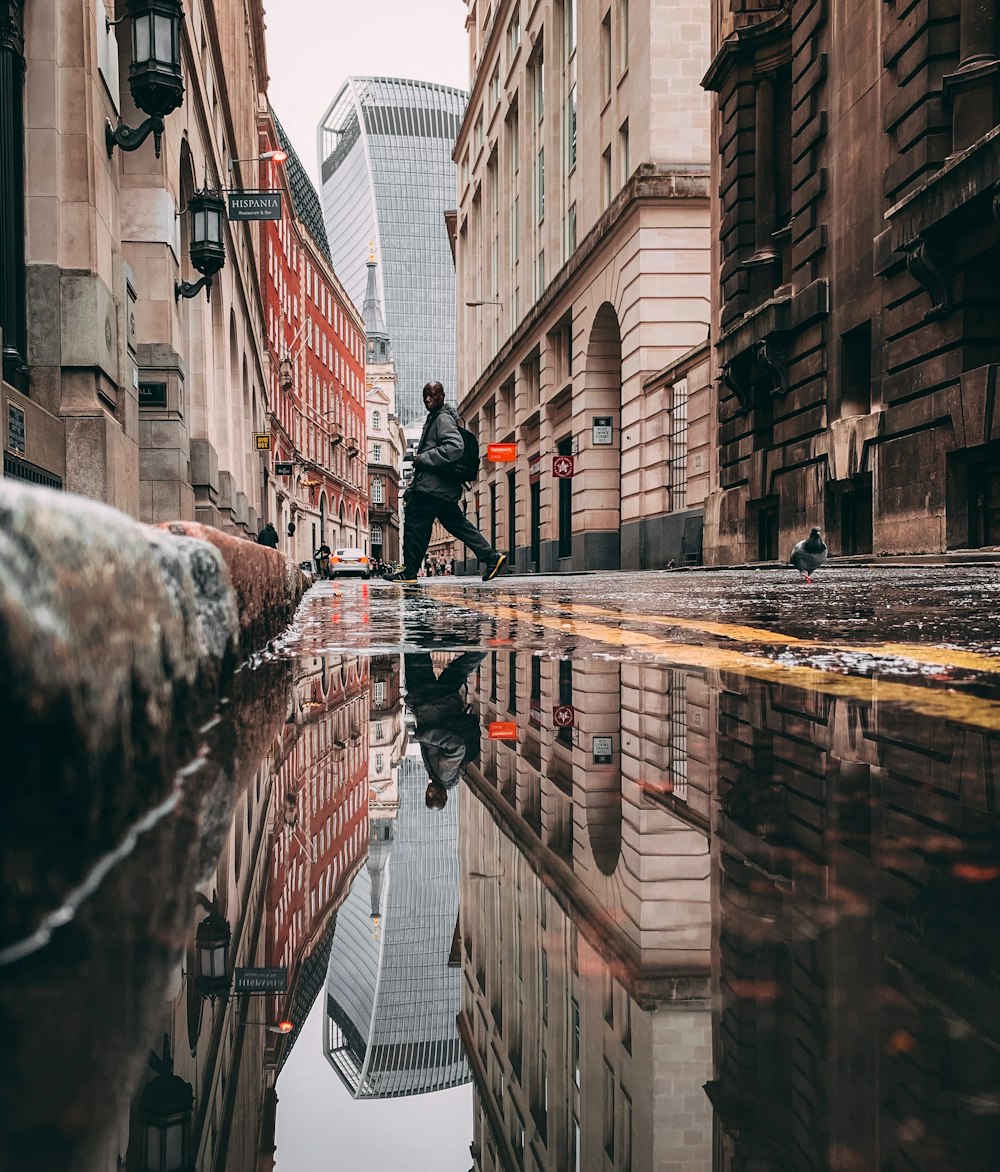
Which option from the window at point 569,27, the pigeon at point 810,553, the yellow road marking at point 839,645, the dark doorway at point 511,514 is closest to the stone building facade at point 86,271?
the yellow road marking at point 839,645

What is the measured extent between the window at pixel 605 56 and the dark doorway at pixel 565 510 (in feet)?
31.3

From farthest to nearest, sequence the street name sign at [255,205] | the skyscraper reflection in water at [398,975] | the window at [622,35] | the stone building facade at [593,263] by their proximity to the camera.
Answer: the window at [622,35] → the stone building facade at [593,263] → the street name sign at [255,205] → the skyscraper reflection in water at [398,975]

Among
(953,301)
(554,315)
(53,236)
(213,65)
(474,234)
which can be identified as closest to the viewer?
(53,236)

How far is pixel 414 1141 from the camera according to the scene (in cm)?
65

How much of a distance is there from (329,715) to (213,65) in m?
20.1

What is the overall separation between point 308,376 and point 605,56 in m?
37.1

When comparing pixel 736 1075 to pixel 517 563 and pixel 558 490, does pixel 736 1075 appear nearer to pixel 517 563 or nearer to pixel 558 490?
pixel 558 490

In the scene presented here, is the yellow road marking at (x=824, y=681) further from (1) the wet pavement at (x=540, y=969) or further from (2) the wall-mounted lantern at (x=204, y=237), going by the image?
(2) the wall-mounted lantern at (x=204, y=237)

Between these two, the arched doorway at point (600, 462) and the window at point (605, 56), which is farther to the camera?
the arched doorway at point (600, 462)

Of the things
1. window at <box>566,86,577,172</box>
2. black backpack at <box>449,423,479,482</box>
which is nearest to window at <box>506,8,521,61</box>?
window at <box>566,86,577,172</box>

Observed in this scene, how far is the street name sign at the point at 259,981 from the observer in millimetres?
789

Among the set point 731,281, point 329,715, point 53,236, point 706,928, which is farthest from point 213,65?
point 706,928

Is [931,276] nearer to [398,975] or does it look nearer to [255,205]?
[255,205]

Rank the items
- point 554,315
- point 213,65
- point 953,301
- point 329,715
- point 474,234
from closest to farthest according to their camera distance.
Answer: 1. point 329,715
2. point 953,301
3. point 213,65
4. point 554,315
5. point 474,234
